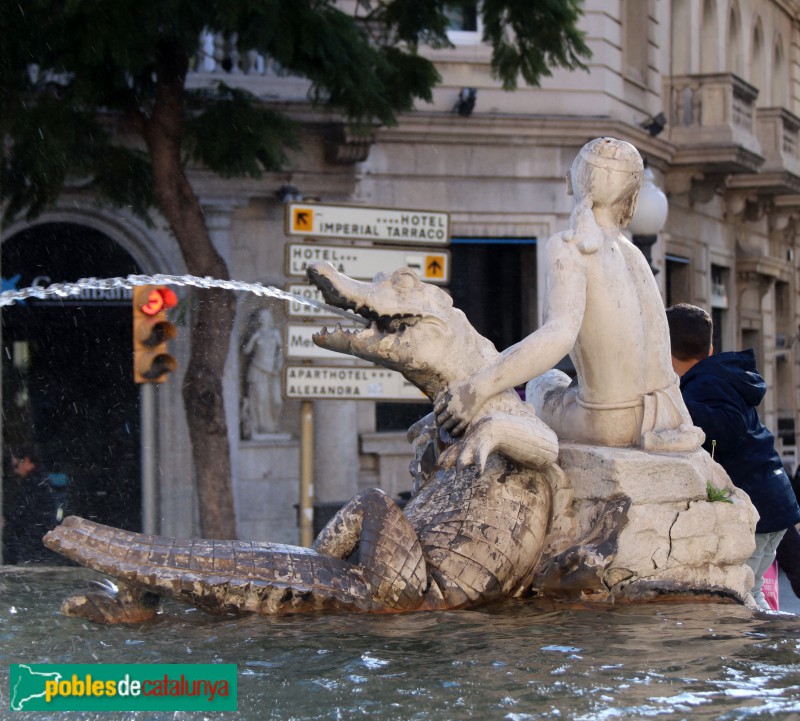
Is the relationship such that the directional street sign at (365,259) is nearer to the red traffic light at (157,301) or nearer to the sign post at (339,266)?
the sign post at (339,266)

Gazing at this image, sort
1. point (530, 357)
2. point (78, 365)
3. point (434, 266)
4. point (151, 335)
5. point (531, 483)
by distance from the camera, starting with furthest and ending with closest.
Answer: point (78, 365) → point (434, 266) → point (151, 335) → point (531, 483) → point (530, 357)

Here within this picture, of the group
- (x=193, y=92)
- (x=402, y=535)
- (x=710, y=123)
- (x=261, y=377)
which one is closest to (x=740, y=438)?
(x=402, y=535)

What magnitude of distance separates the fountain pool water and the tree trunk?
5423 mm

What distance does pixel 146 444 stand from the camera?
14.5 meters

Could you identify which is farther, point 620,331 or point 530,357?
point 620,331

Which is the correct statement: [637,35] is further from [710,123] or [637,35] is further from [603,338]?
[603,338]

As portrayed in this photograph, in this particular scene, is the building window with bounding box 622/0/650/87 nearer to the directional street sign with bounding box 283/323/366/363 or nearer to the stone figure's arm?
the directional street sign with bounding box 283/323/366/363

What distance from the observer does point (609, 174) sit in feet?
15.5

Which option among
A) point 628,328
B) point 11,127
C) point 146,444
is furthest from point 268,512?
point 628,328

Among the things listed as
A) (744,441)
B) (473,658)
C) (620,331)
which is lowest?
(473,658)

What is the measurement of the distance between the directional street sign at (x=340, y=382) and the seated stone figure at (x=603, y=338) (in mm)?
4400

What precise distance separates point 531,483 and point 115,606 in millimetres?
1381

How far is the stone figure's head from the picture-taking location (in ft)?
15.5

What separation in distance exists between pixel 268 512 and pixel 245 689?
11647 millimetres
